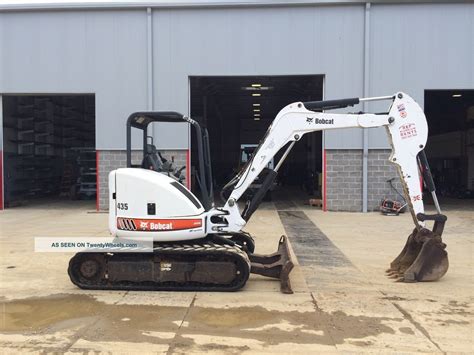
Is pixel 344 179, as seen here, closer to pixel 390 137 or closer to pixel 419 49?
pixel 419 49

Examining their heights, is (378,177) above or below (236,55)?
below

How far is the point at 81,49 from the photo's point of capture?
16781mm

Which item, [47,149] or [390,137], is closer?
[390,137]

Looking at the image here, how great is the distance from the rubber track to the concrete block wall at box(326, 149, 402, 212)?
34.0 ft

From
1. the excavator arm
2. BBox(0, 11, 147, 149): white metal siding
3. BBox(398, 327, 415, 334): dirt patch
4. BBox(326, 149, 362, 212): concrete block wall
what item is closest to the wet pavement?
BBox(398, 327, 415, 334): dirt patch

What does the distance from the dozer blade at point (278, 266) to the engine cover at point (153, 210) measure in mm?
1073

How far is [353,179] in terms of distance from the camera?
16359mm

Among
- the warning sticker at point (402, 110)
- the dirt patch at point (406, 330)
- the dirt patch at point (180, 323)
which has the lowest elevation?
the dirt patch at point (406, 330)

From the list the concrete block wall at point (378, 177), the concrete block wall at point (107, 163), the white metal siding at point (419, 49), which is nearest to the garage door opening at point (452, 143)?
the white metal siding at point (419, 49)

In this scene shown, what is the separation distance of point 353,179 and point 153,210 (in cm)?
1120

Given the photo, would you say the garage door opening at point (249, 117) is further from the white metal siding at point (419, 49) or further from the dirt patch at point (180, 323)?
the dirt patch at point (180, 323)

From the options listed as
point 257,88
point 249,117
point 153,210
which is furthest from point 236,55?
point 249,117

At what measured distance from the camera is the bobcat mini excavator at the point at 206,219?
640cm

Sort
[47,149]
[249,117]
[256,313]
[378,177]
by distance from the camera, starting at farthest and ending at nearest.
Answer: [249,117], [47,149], [378,177], [256,313]
